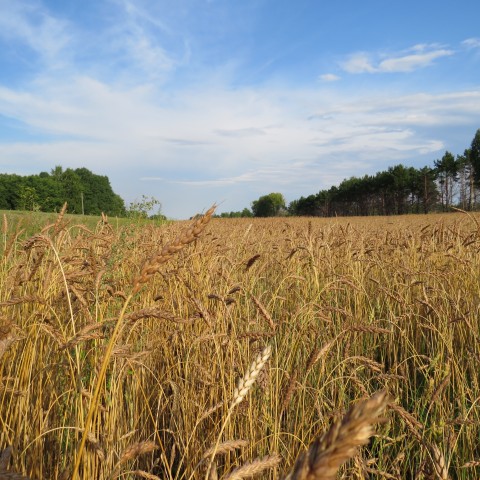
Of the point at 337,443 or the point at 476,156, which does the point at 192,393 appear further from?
the point at 476,156

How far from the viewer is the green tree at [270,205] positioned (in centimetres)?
9836

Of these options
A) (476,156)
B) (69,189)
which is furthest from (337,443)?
(476,156)

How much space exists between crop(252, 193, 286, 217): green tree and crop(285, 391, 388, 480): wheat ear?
3747 inches

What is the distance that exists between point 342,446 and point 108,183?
249 feet

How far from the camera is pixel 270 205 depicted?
330 feet

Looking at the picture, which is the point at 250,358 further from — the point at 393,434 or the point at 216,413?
the point at 393,434

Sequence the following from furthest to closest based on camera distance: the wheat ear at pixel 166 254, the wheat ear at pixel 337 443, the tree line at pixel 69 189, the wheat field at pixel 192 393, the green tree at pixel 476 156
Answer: the green tree at pixel 476 156, the tree line at pixel 69 189, the wheat field at pixel 192 393, the wheat ear at pixel 166 254, the wheat ear at pixel 337 443

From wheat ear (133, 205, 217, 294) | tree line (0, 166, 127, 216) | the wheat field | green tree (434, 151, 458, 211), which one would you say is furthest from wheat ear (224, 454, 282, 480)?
green tree (434, 151, 458, 211)

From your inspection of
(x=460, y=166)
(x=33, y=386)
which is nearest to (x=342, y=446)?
(x=33, y=386)

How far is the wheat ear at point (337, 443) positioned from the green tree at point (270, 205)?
95.2 metres

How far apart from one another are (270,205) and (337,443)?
330 ft

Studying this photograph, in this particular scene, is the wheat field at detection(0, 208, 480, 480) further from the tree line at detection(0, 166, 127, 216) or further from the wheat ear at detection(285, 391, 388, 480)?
the tree line at detection(0, 166, 127, 216)

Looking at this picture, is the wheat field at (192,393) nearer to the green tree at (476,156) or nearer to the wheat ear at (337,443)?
the wheat ear at (337,443)

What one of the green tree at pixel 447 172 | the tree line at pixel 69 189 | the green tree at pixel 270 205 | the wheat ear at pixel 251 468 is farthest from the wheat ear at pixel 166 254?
the green tree at pixel 270 205
